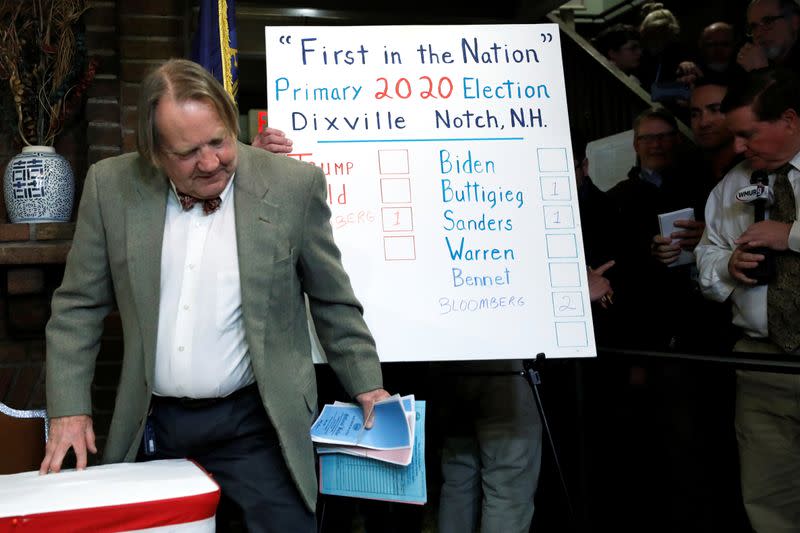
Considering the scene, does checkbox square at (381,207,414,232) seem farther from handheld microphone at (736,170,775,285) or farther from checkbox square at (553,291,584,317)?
handheld microphone at (736,170,775,285)

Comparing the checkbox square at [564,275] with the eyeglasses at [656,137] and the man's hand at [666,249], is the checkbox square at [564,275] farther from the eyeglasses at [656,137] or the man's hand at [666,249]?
the eyeglasses at [656,137]

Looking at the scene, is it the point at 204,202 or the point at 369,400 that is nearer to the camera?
the point at 204,202

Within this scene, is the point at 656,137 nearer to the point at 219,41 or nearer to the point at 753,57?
the point at 753,57

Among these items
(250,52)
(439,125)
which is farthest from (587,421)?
(250,52)

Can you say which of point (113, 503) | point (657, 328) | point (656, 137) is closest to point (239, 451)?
point (113, 503)

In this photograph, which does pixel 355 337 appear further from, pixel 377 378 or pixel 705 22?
pixel 705 22

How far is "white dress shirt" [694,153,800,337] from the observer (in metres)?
2.29

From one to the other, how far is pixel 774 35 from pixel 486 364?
149cm

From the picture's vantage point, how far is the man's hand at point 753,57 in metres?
2.75

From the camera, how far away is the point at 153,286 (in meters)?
1.53

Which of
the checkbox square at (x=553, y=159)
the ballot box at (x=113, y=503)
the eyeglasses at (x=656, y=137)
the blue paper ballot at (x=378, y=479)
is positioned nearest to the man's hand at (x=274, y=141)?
the checkbox square at (x=553, y=159)

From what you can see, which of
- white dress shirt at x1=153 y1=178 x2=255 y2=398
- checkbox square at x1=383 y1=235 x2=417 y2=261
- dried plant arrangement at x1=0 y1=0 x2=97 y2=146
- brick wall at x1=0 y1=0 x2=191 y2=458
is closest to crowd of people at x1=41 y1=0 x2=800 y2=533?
white dress shirt at x1=153 y1=178 x2=255 y2=398

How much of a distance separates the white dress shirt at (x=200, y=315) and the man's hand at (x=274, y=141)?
0.44 metres

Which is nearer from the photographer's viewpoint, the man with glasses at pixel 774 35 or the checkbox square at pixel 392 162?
the checkbox square at pixel 392 162
